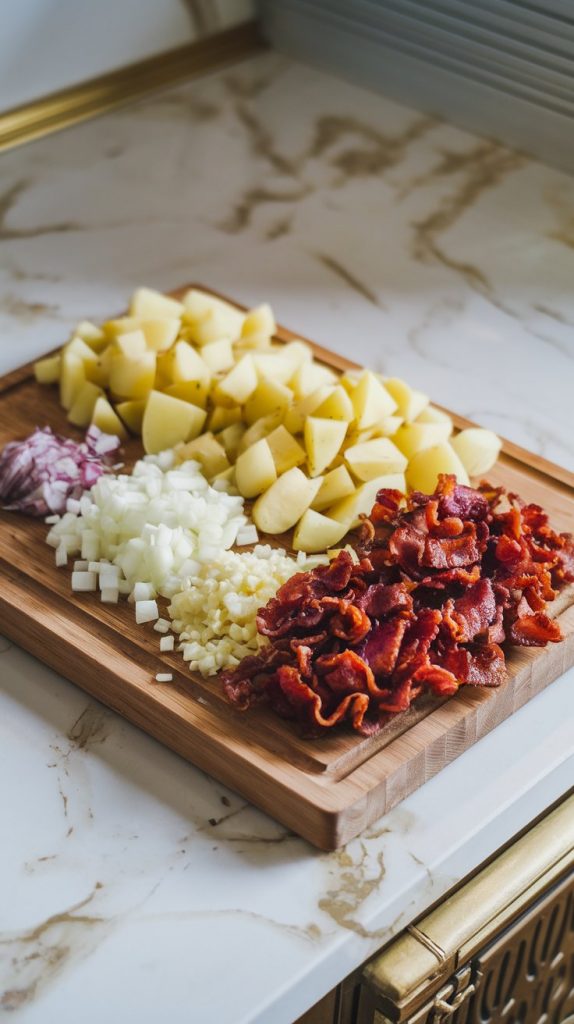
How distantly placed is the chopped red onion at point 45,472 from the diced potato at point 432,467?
343 millimetres

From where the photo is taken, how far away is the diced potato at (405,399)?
1.40 m

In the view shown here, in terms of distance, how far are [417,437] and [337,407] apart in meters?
0.10

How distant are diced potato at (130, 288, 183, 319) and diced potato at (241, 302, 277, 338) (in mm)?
89

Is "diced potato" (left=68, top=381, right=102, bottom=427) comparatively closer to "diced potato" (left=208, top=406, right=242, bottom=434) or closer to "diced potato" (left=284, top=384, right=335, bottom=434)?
"diced potato" (left=208, top=406, right=242, bottom=434)

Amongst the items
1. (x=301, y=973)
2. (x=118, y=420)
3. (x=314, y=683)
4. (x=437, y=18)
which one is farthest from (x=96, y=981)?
(x=437, y=18)

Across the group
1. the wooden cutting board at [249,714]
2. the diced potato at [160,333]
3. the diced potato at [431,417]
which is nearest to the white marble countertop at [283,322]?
the wooden cutting board at [249,714]

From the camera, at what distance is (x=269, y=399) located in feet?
4.56

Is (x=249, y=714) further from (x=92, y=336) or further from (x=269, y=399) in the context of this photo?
(x=92, y=336)

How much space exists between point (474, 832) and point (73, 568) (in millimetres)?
484

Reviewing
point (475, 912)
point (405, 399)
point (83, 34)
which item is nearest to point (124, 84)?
point (83, 34)

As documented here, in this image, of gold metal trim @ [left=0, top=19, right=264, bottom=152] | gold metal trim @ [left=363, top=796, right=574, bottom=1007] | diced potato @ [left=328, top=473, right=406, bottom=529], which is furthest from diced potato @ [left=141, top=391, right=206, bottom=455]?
gold metal trim @ [left=0, top=19, right=264, bottom=152]

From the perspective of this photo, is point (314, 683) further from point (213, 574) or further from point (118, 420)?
point (118, 420)

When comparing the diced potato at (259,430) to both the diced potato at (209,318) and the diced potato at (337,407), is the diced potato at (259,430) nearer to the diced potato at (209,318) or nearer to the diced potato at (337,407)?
the diced potato at (337,407)

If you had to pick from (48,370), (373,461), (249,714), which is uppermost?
(373,461)
